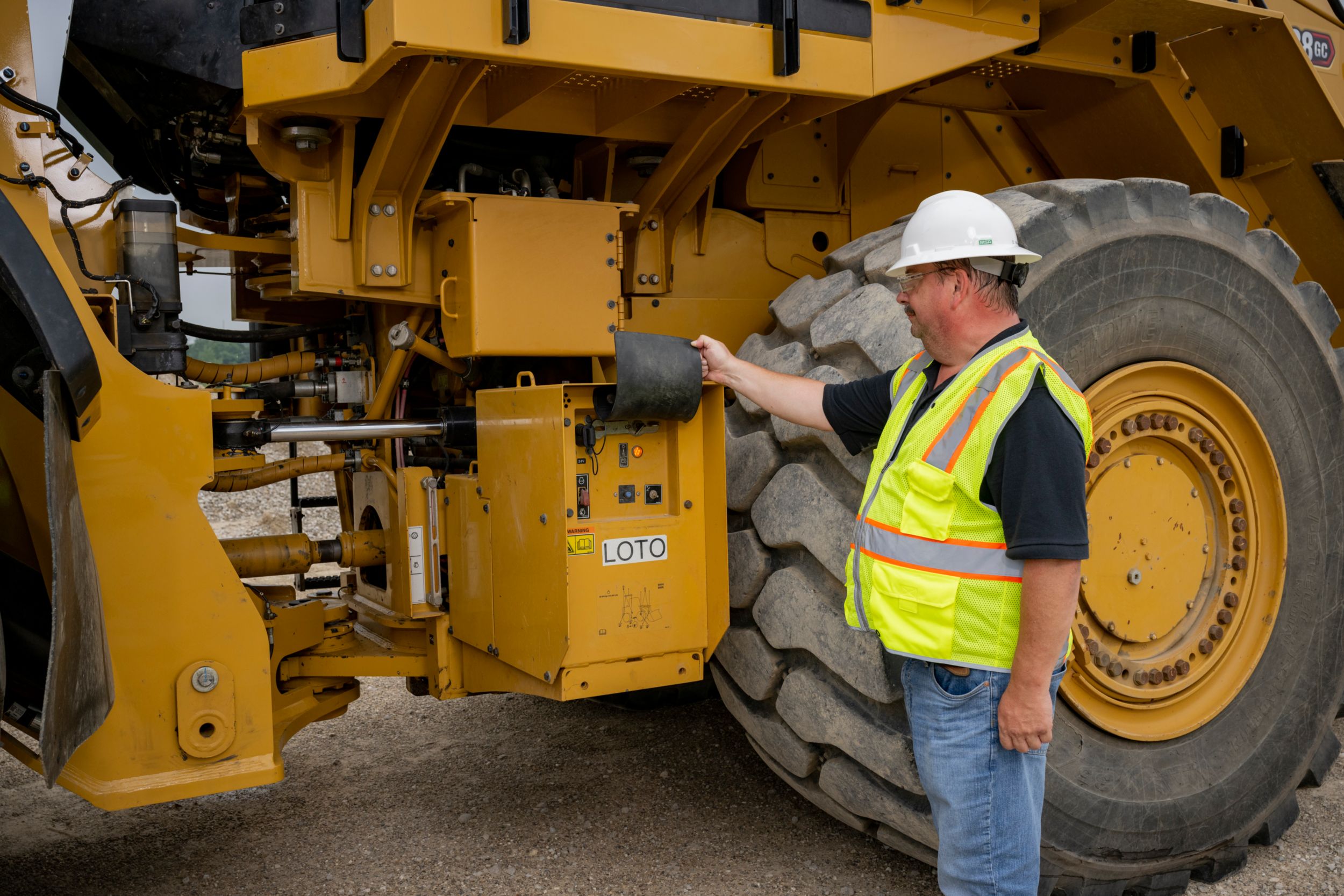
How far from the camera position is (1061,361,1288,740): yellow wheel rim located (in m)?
3.02

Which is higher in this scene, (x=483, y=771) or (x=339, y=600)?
(x=339, y=600)

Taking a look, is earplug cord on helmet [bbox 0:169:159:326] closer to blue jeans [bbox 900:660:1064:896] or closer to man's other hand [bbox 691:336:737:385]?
man's other hand [bbox 691:336:737:385]

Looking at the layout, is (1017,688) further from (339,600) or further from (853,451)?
(339,600)

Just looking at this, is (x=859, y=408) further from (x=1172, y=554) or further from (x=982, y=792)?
(x=1172, y=554)

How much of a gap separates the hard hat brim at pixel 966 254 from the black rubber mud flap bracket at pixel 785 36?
22.2 inches

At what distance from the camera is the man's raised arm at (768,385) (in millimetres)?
2771

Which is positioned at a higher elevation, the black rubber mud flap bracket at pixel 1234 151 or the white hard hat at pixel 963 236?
the black rubber mud flap bracket at pixel 1234 151

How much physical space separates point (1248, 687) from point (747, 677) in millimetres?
1445

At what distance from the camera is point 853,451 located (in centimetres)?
275

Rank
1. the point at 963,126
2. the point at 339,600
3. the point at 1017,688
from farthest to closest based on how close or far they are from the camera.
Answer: the point at 963,126, the point at 339,600, the point at 1017,688

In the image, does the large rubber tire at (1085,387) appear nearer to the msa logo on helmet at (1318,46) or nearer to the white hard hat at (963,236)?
the white hard hat at (963,236)

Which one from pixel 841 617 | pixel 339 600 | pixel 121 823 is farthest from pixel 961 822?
pixel 121 823

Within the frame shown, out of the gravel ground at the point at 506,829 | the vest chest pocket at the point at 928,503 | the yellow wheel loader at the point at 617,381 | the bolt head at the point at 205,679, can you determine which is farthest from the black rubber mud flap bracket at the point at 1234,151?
the bolt head at the point at 205,679

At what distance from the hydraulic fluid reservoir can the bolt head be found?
2.32 feet
